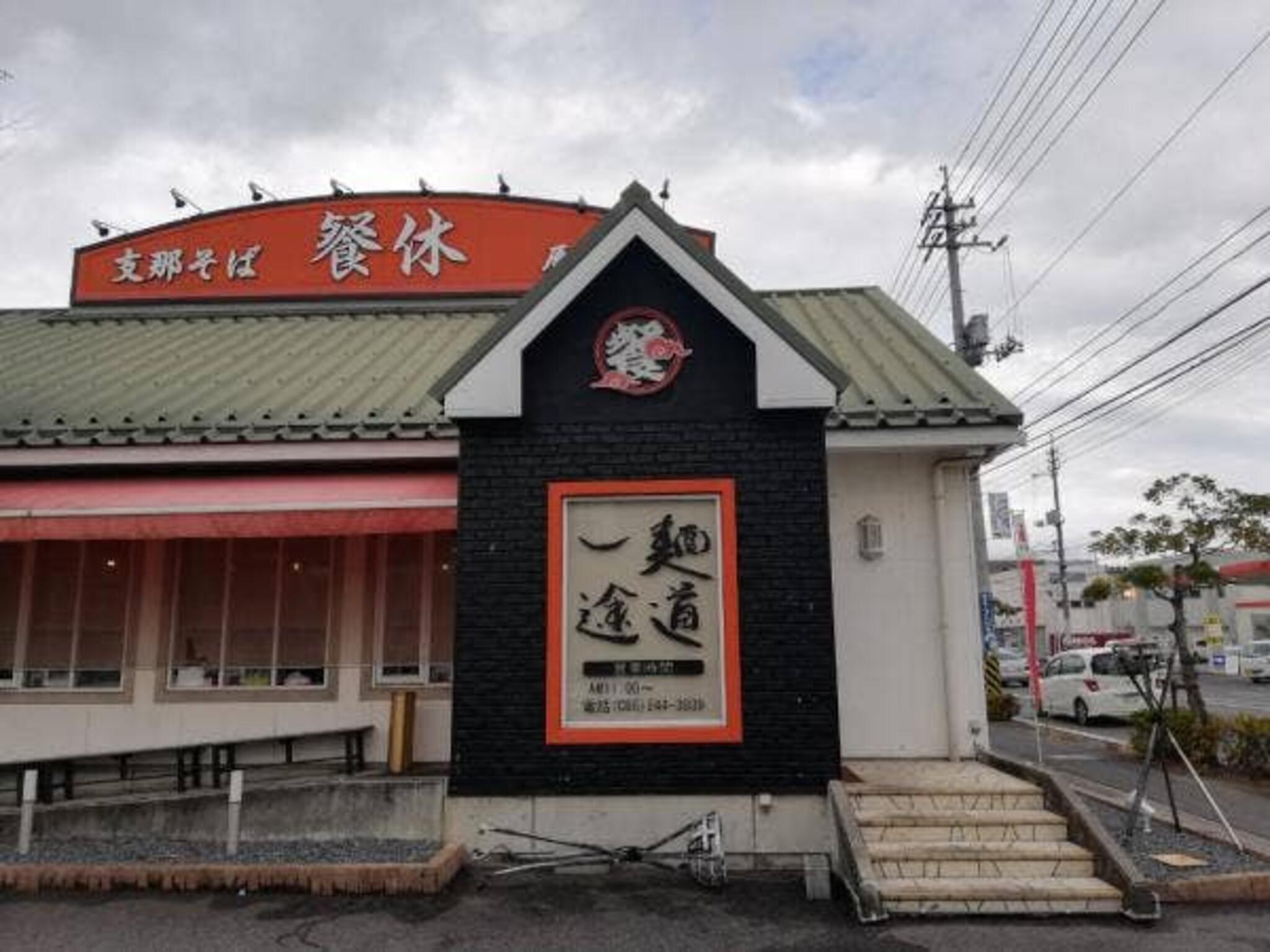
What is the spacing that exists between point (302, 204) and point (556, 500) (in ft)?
29.9

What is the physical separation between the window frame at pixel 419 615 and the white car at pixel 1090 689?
1551 cm

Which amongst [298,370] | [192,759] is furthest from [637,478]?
[192,759]

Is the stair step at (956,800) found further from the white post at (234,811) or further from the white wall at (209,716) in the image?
the white post at (234,811)

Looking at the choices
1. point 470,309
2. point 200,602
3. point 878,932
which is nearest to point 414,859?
point 878,932

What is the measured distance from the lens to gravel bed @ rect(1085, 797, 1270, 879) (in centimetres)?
661

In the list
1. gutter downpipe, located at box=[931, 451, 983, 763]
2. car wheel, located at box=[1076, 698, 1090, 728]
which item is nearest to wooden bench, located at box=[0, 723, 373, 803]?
gutter downpipe, located at box=[931, 451, 983, 763]

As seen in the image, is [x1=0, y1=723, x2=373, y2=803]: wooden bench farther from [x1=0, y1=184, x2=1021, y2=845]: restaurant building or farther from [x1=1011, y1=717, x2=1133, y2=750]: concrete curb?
[x1=1011, y1=717, x2=1133, y2=750]: concrete curb

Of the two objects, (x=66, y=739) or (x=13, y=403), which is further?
(x=13, y=403)

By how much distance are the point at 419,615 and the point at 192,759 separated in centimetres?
260

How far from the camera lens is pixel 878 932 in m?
5.64

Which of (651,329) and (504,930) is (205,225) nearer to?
(651,329)

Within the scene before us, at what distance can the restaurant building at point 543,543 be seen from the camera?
721 centimetres

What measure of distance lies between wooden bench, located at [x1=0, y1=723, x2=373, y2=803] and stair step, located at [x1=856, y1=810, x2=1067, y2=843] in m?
4.92

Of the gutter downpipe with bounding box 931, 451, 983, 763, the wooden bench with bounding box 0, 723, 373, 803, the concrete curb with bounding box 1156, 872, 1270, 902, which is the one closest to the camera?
the concrete curb with bounding box 1156, 872, 1270, 902
